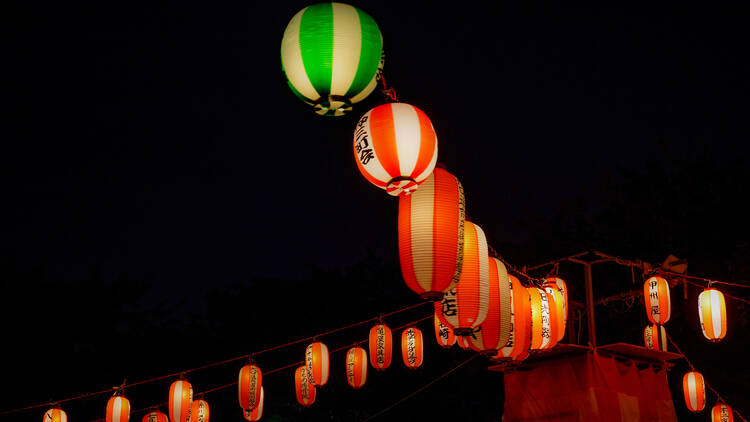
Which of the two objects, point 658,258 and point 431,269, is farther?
point 658,258

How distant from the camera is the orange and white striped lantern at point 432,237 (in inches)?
213

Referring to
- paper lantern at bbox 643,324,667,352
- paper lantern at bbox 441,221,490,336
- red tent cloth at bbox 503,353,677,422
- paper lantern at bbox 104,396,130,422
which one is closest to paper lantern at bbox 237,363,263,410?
paper lantern at bbox 104,396,130,422

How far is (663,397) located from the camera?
29.8ft

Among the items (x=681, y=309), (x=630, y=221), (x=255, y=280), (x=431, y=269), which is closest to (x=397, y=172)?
(x=431, y=269)

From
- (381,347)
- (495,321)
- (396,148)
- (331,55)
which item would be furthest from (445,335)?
(331,55)

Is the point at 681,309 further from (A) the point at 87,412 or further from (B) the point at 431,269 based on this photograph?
(A) the point at 87,412

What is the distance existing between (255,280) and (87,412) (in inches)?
224

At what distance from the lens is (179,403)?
1008 cm

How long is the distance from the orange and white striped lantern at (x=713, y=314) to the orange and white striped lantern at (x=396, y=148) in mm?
5626

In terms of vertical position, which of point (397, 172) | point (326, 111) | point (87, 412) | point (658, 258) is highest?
point (326, 111)

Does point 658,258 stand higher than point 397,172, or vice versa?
point 397,172

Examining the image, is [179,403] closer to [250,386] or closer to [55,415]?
[250,386]

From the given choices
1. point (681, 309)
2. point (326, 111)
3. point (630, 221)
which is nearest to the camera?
point (326, 111)

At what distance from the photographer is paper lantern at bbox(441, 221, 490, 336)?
20.1 ft
